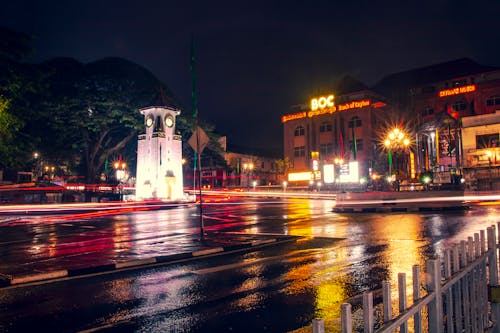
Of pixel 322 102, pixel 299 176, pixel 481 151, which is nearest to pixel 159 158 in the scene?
pixel 299 176

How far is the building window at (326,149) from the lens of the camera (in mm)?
70812

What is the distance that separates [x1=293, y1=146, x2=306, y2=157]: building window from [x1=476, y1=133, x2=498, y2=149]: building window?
3181 cm

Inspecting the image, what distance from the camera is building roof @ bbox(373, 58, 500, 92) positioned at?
67.0 m

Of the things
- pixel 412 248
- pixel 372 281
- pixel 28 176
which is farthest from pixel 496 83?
pixel 28 176

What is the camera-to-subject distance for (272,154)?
9444 cm

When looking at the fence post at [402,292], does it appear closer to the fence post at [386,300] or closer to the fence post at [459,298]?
the fence post at [386,300]

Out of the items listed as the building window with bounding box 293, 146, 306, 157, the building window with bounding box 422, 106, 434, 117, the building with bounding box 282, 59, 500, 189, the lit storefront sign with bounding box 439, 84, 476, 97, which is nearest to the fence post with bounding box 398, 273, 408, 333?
the building with bounding box 282, 59, 500, 189

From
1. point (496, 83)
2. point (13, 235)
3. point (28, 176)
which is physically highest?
point (496, 83)

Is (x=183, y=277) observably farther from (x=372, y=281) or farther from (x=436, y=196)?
(x=436, y=196)

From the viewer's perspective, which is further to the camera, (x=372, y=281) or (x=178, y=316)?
(x=372, y=281)

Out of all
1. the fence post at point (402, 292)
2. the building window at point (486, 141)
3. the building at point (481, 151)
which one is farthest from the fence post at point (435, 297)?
the building window at point (486, 141)

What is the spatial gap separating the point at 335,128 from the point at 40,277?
217 feet

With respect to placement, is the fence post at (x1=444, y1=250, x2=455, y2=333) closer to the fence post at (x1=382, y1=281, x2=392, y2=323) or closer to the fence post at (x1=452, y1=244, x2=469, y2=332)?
the fence post at (x1=452, y1=244, x2=469, y2=332)

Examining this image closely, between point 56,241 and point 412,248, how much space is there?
1146cm
